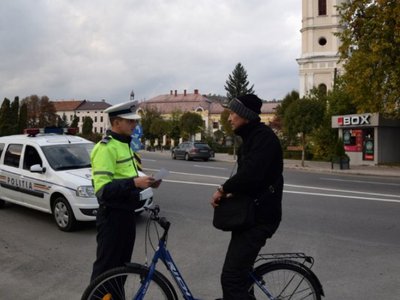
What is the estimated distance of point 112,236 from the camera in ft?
11.9

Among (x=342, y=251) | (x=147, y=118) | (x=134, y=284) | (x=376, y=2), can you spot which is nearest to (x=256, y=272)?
(x=134, y=284)

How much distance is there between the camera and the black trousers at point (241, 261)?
3.41m

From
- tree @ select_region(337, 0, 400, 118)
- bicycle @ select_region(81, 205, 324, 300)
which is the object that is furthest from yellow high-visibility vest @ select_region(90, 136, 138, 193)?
tree @ select_region(337, 0, 400, 118)

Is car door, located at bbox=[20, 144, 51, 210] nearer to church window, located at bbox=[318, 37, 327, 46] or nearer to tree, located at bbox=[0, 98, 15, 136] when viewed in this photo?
church window, located at bbox=[318, 37, 327, 46]

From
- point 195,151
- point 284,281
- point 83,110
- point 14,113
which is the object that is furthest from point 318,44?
point 83,110

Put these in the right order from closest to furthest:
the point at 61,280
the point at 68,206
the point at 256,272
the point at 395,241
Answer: the point at 256,272, the point at 61,280, the point at 395,241, the point at 68,206

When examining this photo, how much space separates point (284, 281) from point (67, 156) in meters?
6.15

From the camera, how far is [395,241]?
7.42m

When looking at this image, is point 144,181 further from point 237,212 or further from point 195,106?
point 195,106

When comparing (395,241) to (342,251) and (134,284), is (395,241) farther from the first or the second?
(134,284)

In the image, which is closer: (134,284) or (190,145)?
(134,284)

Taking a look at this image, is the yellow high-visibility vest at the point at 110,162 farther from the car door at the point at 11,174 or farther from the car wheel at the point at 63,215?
the car door at the point at 11,174

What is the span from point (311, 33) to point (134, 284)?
207 ft

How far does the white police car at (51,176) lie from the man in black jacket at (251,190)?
173 inches
